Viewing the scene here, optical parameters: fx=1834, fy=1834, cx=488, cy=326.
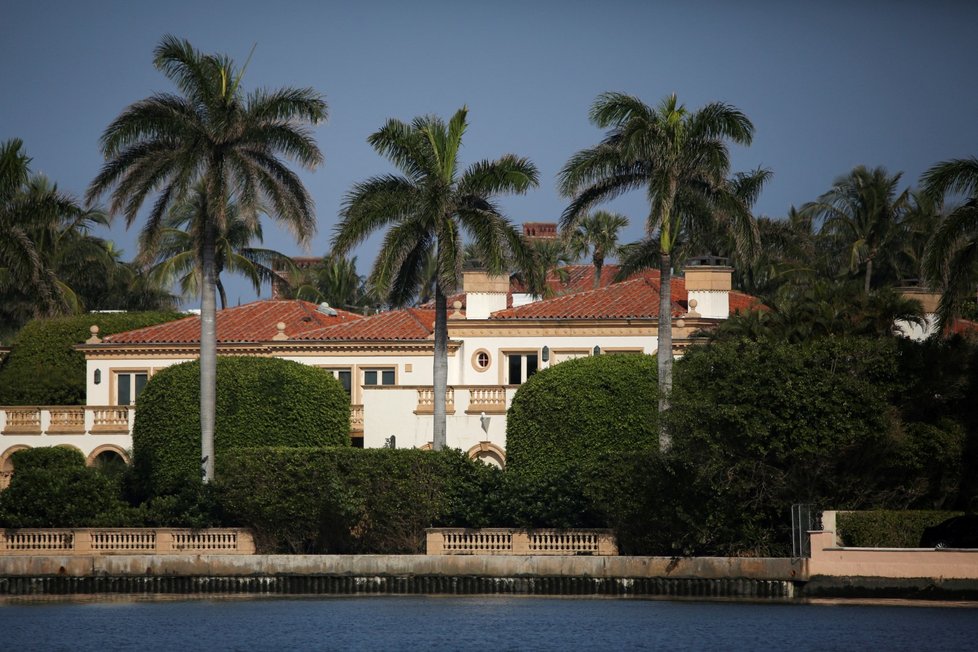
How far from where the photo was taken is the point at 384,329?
2719 inches

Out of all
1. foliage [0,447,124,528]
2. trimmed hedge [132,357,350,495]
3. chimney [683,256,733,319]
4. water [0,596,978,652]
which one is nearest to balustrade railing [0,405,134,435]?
trimmed hedge [132,357,350,495]

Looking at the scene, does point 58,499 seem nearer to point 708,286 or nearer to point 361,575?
point 361,575

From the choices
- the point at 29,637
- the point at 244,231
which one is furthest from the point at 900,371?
the point at 244,231

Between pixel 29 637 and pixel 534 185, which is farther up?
pixel 534 185

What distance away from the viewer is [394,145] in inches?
2170

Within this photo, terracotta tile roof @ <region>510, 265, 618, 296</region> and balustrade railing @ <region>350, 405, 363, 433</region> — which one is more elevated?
terracotta tile roof @ <region>510, 265, 618, 296</region>

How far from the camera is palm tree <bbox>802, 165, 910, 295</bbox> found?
8281 cm

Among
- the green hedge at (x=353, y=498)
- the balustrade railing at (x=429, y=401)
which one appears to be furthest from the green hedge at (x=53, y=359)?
the green hedge at (x=353, y=498)

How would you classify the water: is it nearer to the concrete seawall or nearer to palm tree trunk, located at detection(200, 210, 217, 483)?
the concrete seawall

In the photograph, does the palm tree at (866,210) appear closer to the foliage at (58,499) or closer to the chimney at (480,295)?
the chimney at (480,295)

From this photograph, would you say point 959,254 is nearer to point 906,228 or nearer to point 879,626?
point 879,626

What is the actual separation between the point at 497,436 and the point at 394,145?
11546 millimetres

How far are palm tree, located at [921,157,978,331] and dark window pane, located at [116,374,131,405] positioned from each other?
35009 mm

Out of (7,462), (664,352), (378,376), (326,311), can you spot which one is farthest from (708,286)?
(7,462)
